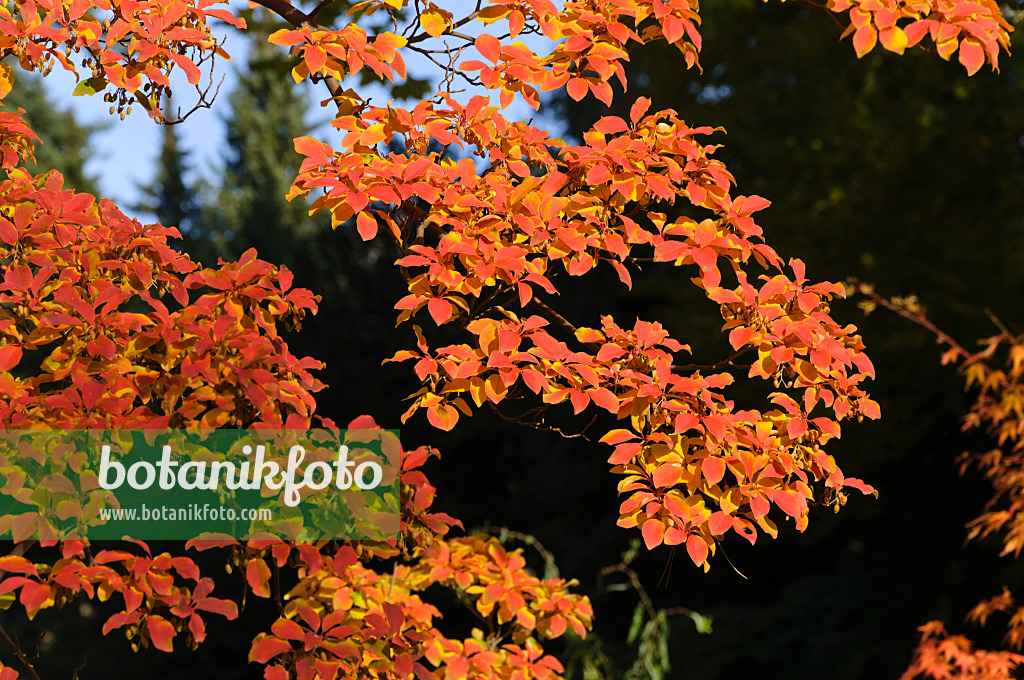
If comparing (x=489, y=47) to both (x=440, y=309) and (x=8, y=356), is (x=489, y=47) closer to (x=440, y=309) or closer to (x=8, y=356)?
(x=440, y=309)

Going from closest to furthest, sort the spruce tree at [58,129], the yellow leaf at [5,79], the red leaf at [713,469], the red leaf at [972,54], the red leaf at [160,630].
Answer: the red leaf at [713,469]
the red leaf at [972,54]
the yellow leaf at [5,79]
the red leaf at [160,630]
the spruce tree at [58,129]

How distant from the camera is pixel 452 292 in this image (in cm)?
226

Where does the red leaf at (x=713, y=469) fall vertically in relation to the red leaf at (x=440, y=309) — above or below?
below

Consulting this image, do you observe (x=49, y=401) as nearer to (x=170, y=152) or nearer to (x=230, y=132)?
(x=230, y=132)

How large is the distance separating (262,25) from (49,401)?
3.95m

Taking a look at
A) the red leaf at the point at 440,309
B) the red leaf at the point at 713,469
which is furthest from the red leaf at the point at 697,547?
the red leaf at the point at 440,309

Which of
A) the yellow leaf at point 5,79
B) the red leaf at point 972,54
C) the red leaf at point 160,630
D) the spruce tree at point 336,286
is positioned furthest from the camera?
the spruce tree at point 336,286

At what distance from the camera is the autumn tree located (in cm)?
198

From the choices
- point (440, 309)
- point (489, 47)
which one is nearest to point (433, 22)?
point (489, 47)

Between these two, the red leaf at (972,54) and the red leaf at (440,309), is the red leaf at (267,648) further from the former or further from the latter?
the red leaf at (972,54)

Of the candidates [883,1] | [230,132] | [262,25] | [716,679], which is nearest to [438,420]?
[883,1]

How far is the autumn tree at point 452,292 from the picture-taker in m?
1.98

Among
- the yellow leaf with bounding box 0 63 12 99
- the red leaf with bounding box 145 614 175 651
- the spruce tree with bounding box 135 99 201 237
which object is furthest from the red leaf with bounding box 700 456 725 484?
the spruce tree with bounding box 135 99 201 237

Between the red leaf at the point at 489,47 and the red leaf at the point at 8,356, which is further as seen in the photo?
the red leaf at the point at 8,356
